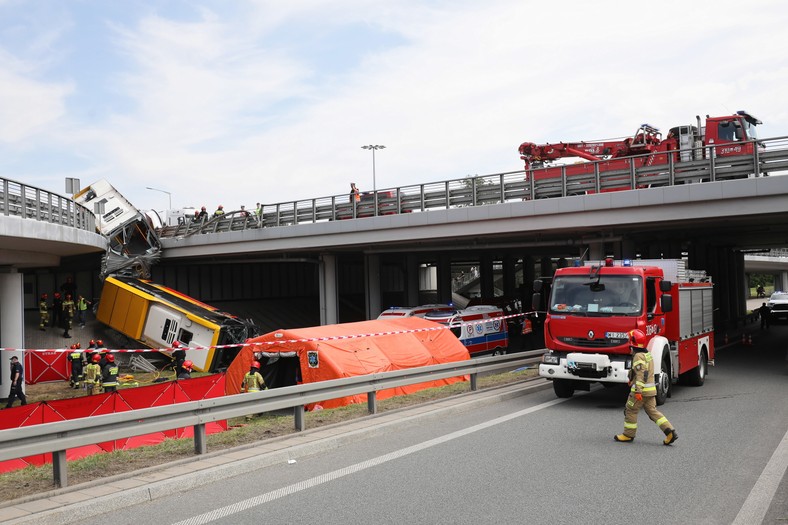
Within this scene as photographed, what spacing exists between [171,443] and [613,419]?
6726 mm

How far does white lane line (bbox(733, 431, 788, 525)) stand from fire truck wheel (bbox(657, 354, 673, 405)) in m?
3.42

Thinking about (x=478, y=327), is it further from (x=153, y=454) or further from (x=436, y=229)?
(x=153, y=454)

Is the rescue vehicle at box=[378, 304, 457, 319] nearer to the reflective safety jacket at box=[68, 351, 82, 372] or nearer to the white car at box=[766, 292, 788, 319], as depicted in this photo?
the reflective safety jacket at box=[68, 351, 82, 372]

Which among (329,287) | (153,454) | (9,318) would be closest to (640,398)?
(153,454)

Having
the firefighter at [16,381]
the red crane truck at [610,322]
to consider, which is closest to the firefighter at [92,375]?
the firefighter at [16,381]

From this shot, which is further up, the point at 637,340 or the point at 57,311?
the point at 637,340

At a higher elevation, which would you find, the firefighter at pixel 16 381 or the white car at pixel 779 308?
the firefighter at pixel 16 381

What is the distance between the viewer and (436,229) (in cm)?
2817

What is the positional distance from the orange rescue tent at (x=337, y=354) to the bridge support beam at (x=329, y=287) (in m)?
18.8

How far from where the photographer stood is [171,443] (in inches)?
361

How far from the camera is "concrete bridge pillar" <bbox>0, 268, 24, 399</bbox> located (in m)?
22.6

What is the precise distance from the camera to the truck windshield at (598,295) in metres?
12.8

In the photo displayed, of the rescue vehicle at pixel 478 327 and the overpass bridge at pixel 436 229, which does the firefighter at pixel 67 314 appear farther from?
the rescue vehicle at pixel 478 327

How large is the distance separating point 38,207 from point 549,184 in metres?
16.2
